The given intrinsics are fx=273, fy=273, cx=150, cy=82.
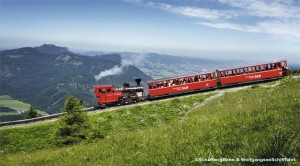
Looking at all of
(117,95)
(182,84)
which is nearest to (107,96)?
(117,95)

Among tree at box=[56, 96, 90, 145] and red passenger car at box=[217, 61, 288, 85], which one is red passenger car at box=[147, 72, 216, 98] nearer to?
red passenger car at box=[217, 61, 288, 85]

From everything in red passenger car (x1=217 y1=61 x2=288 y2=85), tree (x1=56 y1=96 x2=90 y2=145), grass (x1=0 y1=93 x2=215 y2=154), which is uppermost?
red passenger car (x1=217 y1=61 x2=288 y2=85)

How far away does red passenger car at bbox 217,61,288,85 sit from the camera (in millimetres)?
43812

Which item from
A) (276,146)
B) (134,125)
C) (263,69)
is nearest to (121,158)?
(276,146)

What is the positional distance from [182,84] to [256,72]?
1209 cm

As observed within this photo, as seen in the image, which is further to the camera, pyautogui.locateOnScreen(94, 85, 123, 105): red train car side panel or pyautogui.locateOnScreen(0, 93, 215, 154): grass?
pyautogui.locateOnScreen(94, 85, 123, 105): red train car side panel

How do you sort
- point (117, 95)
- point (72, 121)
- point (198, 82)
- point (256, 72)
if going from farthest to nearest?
1. point (117, 95)
2. point (198, 82)
3. point (256, 72)
4. point (72, 121)

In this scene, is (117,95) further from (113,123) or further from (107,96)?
(113,123)

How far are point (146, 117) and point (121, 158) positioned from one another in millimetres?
28106

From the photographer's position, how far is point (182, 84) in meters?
44.9

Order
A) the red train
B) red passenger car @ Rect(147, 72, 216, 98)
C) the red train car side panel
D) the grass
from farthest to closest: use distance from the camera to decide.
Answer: the red train car side panel, red passenger car @ Rect(147, 72, 216, 98), the red train, the grass

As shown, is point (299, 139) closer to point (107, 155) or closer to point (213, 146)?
point (213, 146)

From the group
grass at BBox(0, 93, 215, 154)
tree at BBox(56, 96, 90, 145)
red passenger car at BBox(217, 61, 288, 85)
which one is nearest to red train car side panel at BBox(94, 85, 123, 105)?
grass at BBox(0, 93, 215, 154)

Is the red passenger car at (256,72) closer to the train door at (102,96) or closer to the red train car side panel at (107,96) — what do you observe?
the red train car side panel at (107,96)
